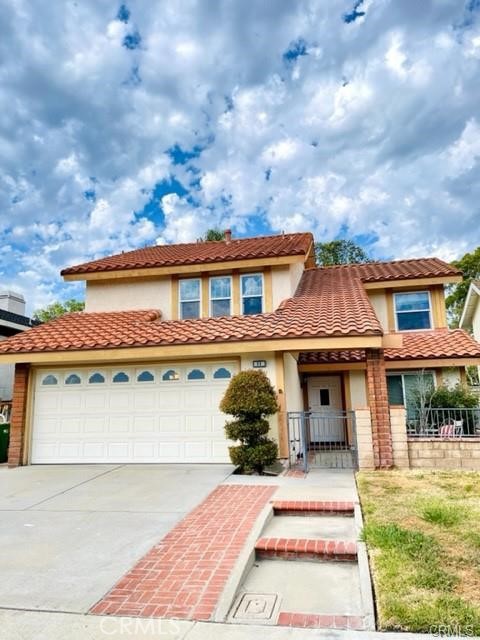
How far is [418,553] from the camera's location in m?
4.62

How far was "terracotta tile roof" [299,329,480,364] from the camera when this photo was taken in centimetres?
1355

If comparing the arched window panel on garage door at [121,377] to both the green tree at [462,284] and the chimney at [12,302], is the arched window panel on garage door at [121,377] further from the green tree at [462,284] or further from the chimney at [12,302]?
the green tree at [462,284]

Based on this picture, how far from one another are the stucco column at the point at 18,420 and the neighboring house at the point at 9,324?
9689mm

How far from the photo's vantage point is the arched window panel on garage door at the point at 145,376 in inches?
456

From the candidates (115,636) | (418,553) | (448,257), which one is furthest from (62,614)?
(448,257)

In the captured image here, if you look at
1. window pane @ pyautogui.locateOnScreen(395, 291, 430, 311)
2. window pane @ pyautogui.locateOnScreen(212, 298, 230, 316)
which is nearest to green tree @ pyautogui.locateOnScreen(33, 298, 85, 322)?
window pane @ pyautogui.locateOnScreen(212, 298, 230, 316)

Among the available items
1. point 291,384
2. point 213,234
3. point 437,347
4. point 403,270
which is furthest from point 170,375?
point 213,234

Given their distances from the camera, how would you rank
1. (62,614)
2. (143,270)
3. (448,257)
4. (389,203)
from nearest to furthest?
(62,614), (143,270), (389,203), (448,257)

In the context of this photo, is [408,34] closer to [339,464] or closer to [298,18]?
[298,18]

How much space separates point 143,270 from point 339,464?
332 inches

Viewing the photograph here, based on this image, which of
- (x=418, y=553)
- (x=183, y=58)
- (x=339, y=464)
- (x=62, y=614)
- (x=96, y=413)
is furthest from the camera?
(x=183, y=58)

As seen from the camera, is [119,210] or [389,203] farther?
Answer: [389,203]

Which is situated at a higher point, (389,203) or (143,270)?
(389,203)

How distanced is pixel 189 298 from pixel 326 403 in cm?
591
